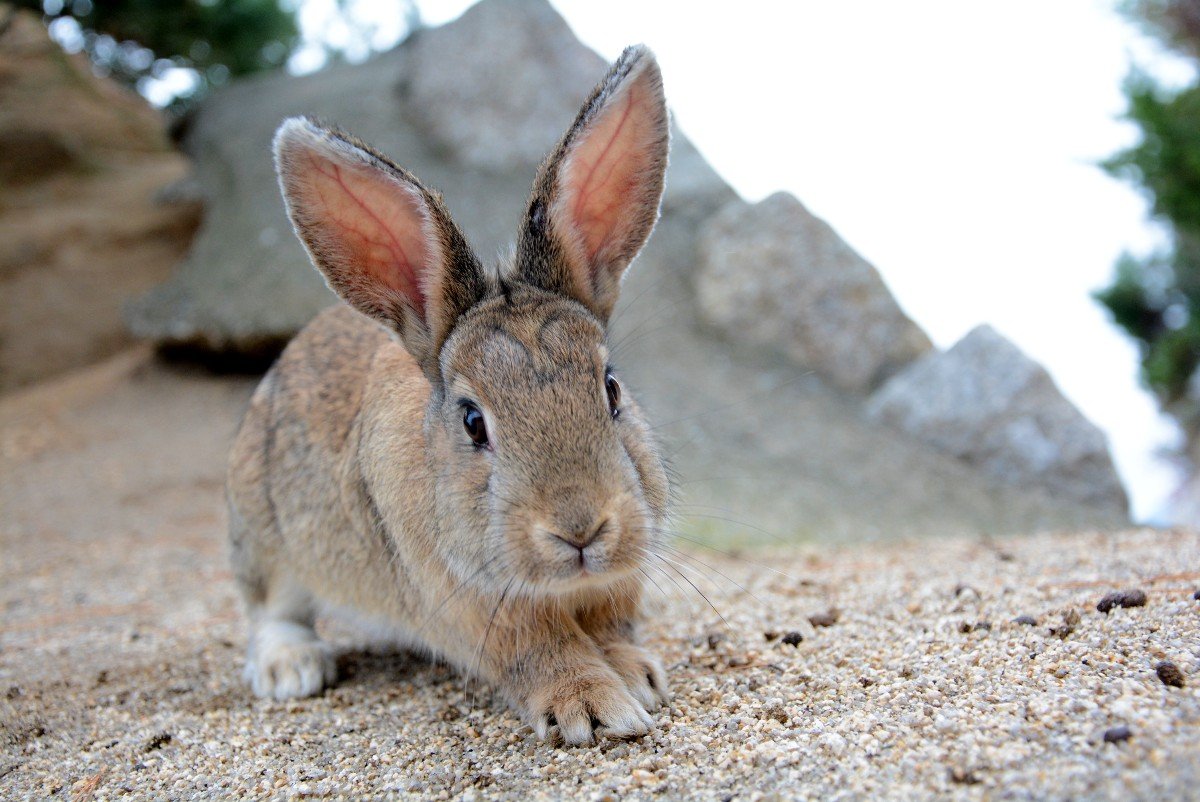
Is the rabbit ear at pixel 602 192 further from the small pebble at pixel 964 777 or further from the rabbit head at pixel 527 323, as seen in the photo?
the small pebble at pixel 964 777

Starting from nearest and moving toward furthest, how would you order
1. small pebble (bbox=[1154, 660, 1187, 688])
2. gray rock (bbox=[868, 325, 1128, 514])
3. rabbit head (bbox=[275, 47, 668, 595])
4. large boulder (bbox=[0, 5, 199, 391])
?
small pebble (bbox=[1154, 660, 1187, 688])
rabbit head (bbox=[275, 47, 668, 595])
gray rock (bbox=[868, 325, 1128, 514])
large boulder (bbox=[0, 5, 199, 391])

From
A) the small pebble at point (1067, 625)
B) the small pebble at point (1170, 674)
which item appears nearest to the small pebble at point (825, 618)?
the small pebble at point (1067, 625)

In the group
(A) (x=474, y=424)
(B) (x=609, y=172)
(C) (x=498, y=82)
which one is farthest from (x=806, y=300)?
(A) (x=474, y=424)

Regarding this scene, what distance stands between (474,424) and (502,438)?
0.75 ft

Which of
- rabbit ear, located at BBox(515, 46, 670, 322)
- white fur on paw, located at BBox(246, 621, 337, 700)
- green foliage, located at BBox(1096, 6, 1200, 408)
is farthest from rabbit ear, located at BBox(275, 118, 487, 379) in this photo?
green foliage, located at BBox(1096, 6, 1200, 408)

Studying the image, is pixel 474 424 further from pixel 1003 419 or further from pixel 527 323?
pixel 1003 419

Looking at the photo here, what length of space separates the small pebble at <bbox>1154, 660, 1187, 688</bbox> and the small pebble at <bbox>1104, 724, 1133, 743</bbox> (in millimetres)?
365

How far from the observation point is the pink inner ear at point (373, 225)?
3.52 metres

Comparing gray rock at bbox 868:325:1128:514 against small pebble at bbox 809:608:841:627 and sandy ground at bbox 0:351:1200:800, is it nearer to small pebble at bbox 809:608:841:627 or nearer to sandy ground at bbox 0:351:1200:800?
sandy ground at bbox 0:351:1200:800

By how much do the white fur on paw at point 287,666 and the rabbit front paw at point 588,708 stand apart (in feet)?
4.06

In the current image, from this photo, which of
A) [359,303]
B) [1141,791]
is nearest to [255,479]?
[359,303]

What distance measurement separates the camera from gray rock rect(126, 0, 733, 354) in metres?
10.6

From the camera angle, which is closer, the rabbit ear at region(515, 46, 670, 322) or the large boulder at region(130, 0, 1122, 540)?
the rabbit ear at region(515, 46, 670, 322)

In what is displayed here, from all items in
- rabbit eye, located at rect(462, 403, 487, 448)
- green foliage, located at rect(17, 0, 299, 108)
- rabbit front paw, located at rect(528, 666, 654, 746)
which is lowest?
rabbit front paw, located at rect(528, 666, 654, 746)
